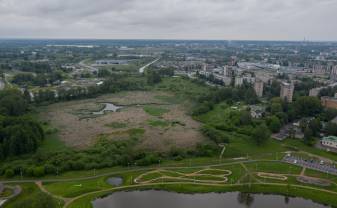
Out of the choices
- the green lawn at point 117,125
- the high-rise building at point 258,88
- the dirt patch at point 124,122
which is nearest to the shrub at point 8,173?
the dirt patch at point 124,122

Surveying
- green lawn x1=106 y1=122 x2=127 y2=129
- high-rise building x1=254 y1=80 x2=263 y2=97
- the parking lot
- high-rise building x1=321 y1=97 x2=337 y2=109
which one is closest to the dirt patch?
Answer: green lawn x1=106 y1=122 x2=127 y2=129

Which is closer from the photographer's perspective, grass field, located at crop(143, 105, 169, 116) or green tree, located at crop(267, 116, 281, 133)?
green tree, located at crop(267, 116, 281, 133)

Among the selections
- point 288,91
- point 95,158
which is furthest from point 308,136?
point 95,158

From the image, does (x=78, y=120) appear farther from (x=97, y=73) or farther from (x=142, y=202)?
(x=97, y=73)

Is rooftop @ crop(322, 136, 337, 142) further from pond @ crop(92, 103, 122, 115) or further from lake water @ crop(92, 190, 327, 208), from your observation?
pond @ crop(92, 103, 122, 115)

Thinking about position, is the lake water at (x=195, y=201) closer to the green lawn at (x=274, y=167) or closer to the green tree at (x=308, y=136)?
the green lawn at (x=274, y=167)

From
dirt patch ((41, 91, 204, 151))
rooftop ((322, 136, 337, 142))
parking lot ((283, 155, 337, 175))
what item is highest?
rooftop ((322, 136, 337, 142))

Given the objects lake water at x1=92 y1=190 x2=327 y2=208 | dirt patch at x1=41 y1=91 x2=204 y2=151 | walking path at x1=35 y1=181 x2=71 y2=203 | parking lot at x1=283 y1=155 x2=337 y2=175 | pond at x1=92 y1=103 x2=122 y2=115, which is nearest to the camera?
walking path at x1=35 y1=181 x2=71 y2=203
